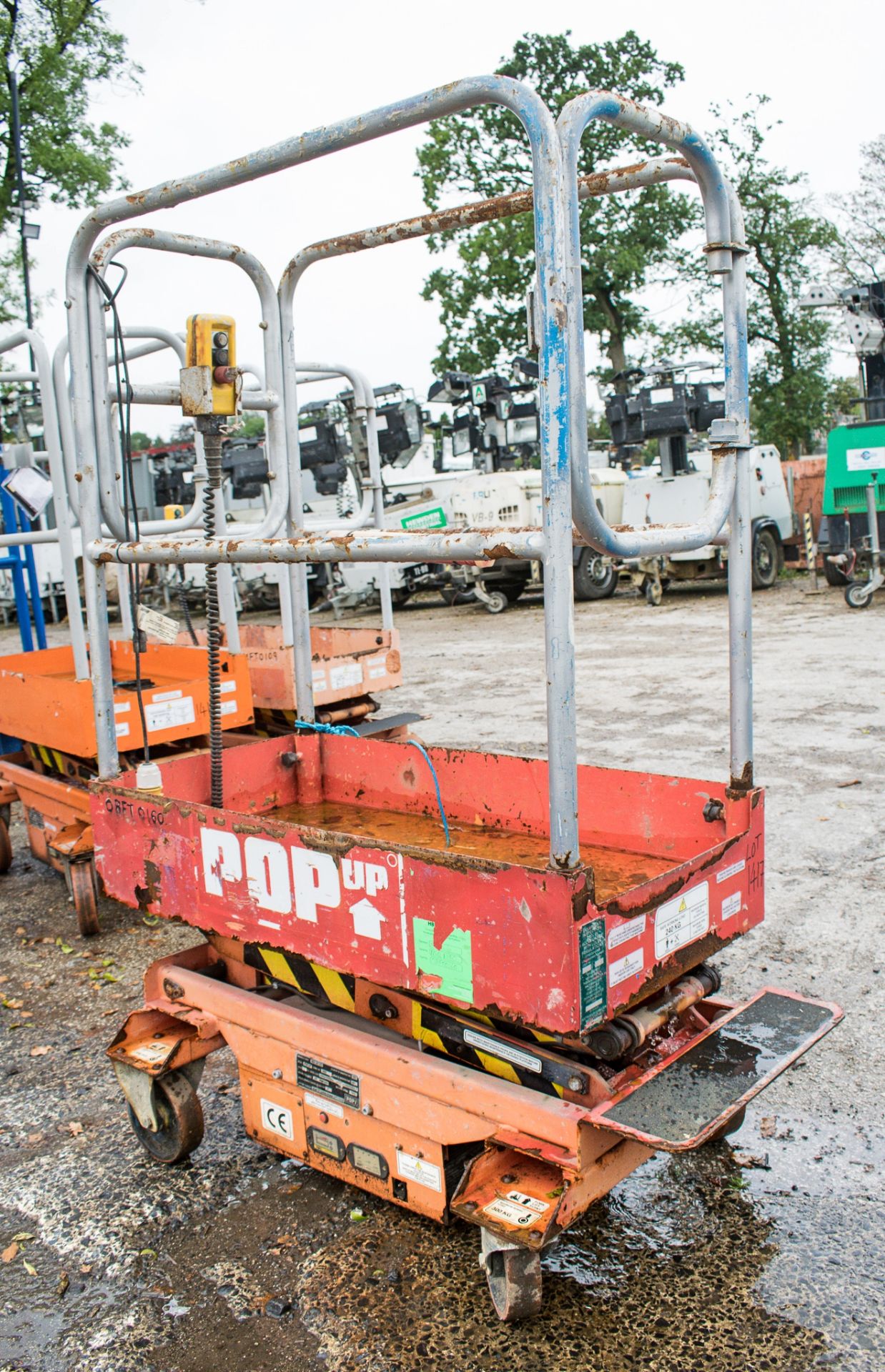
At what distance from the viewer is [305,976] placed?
9.16 ft

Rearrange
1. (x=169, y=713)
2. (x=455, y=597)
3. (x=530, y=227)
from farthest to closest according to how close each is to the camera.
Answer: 1. (x=530, y=227)
2. (x=455, y=597)
3. (x=169, y=713)

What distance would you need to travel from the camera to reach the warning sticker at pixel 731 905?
2549mm

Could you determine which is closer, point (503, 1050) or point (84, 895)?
point (503, 1050)

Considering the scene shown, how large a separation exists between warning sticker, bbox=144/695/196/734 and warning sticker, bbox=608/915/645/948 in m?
2.90

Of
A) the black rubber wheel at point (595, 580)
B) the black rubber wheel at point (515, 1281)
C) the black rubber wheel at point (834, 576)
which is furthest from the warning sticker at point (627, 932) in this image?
the black rubber wheel at point (595, 580)

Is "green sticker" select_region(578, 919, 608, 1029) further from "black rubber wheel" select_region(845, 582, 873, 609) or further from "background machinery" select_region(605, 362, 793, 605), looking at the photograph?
"background machinery" select_region(605, 362, 793, 605)

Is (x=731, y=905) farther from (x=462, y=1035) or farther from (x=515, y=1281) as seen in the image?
(x=515, y=1281)

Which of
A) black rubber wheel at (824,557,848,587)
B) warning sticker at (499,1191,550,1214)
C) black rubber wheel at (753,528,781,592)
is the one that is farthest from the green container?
warning sticker at (499,1191,550,1214)

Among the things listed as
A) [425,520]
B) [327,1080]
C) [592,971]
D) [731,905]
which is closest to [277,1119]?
[327,1080]

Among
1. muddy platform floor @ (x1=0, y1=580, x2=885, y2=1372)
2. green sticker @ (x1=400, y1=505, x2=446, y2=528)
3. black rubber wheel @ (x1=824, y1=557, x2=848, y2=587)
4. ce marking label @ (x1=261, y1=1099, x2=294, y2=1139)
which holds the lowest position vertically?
muddy platform floor @ (x1=0, y1=580, x2=885, y2=1372)

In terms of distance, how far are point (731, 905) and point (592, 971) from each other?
0.63 m

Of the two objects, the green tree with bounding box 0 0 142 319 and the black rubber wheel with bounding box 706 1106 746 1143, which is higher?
the green tree with bounding box 0 0 142 319

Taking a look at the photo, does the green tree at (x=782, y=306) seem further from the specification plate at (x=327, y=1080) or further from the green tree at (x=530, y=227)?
the specification plate at (x=327, y=1080)

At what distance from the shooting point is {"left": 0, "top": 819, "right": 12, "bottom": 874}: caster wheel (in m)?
5.35
